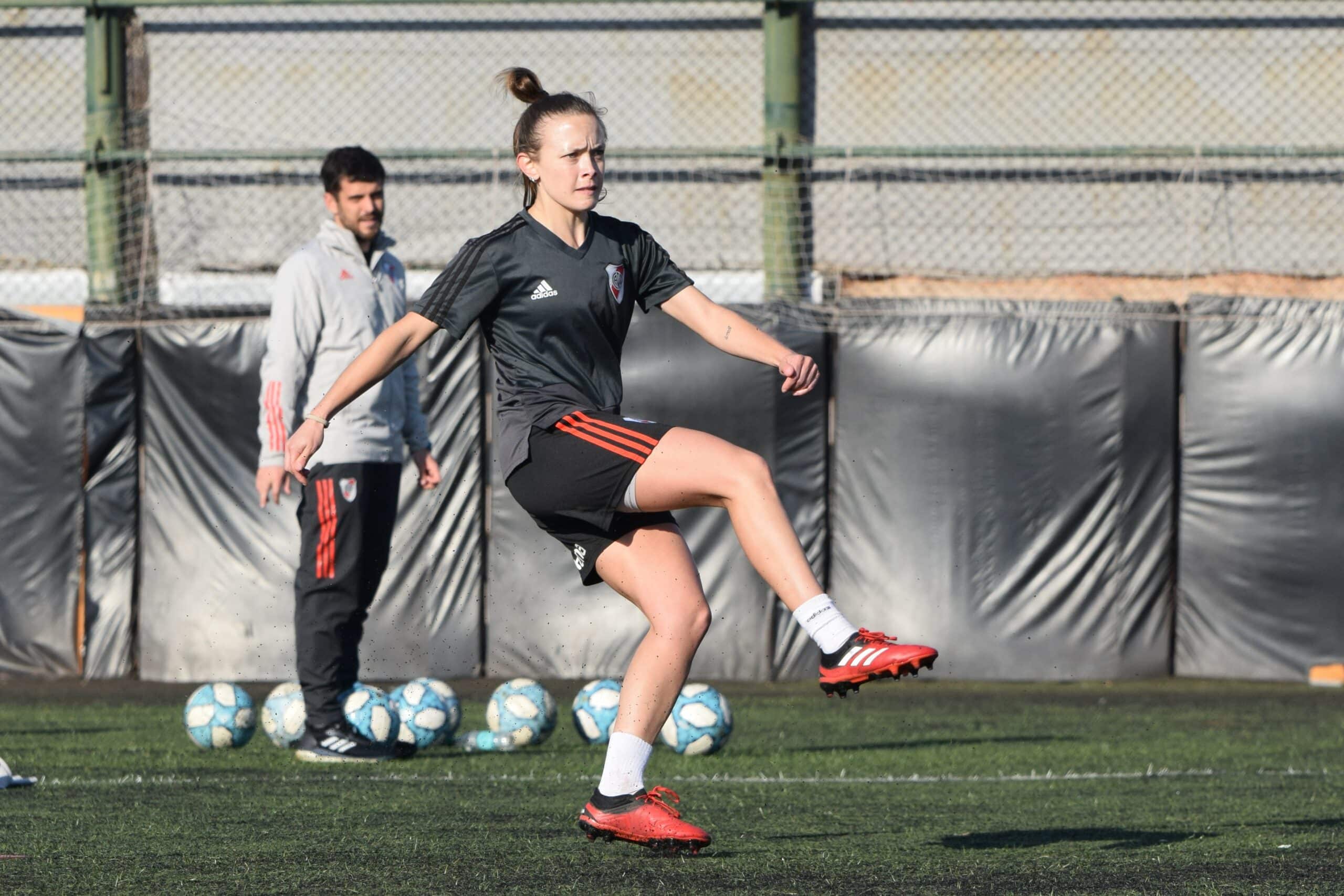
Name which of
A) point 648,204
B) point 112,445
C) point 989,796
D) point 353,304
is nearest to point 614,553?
point 989,796

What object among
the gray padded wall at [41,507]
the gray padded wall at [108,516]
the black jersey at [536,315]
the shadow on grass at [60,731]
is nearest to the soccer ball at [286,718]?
the shadow on grass at [60,731]

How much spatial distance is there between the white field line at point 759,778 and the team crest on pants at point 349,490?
41.4 inches

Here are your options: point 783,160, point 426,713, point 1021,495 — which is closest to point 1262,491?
point 1021,495

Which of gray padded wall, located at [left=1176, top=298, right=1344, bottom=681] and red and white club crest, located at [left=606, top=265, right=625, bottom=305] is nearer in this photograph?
red and white club crest, located at [left=606, top=265, right=625, bottom=305]

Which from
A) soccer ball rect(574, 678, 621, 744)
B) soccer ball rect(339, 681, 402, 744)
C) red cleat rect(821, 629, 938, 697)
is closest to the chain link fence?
soccer ball rect(574, 678, 621, 744)

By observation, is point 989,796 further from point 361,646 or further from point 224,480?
point 224,480

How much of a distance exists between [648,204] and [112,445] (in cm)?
427

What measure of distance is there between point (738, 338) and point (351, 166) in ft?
8.98

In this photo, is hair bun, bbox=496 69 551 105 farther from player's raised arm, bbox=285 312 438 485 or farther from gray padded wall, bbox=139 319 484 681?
gray padded wall, bbox=139 319 484 681

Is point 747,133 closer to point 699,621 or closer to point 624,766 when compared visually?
point 699,621

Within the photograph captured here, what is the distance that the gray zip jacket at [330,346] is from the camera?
6.37 metres

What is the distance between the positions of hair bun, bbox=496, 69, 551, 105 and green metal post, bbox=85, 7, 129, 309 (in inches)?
328

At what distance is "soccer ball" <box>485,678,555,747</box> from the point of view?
22.6ft

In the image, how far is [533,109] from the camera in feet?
14.0
